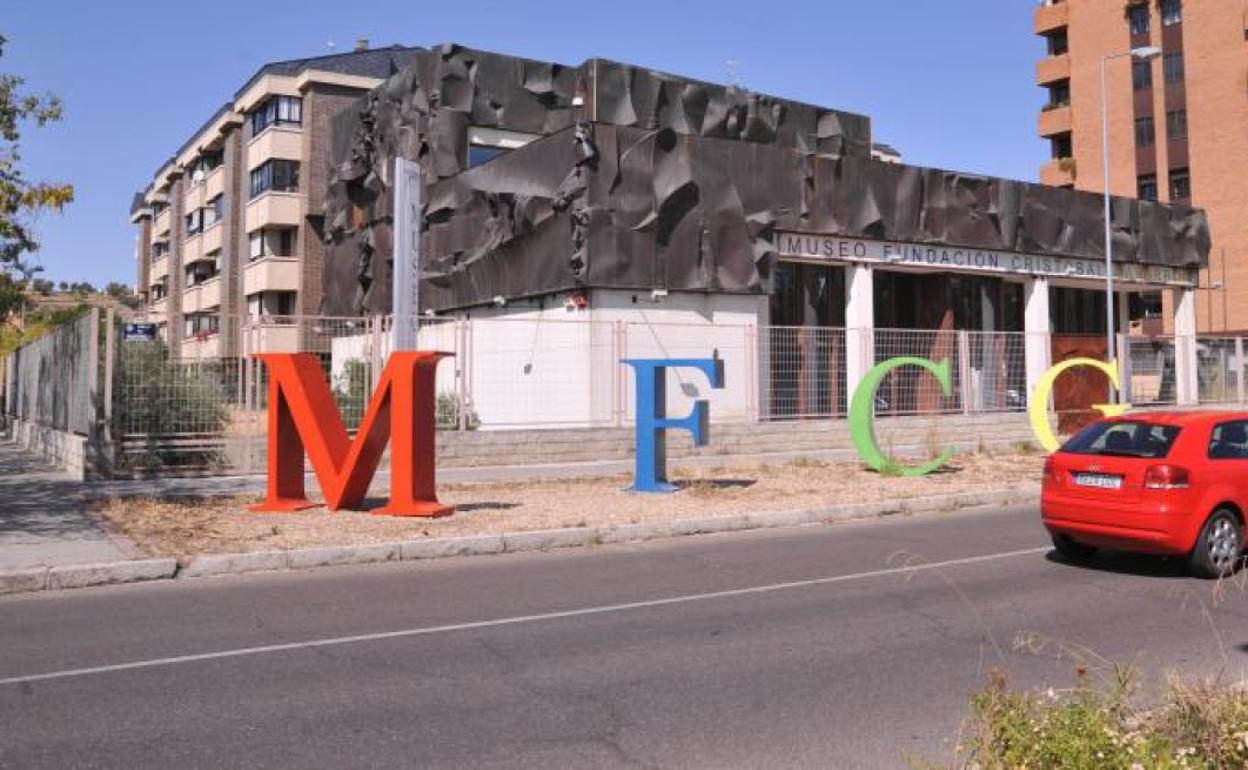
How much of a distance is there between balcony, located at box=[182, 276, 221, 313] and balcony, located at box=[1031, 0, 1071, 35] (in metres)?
47.9

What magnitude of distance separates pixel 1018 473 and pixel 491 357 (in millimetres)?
9663

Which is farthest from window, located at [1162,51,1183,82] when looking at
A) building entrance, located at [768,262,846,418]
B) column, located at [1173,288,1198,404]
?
building entrance, located at [768,262,846,418]

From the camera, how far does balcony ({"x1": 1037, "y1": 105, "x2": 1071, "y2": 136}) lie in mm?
60188

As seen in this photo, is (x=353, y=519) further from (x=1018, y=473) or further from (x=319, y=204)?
(x=319, y=204)

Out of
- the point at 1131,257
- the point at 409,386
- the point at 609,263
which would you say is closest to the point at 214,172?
the point at 609,263

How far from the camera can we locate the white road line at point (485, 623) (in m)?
6.31

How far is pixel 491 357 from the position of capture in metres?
19.9

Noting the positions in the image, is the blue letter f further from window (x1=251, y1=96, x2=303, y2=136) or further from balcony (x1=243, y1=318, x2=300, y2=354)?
window (x1=251, y1=96, x2=303, y2=136)

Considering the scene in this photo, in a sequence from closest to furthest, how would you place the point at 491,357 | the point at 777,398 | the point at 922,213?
the point at 491,357 < the point at 777,398 < the point at 922,213

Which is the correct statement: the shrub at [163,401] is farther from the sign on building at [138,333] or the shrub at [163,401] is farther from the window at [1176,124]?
the window at [1176,124]

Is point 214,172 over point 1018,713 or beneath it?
over

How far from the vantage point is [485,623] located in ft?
24.9

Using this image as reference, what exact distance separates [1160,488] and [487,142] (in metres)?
24.5

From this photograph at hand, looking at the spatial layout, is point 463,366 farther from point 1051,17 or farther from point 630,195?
point 1051,17
